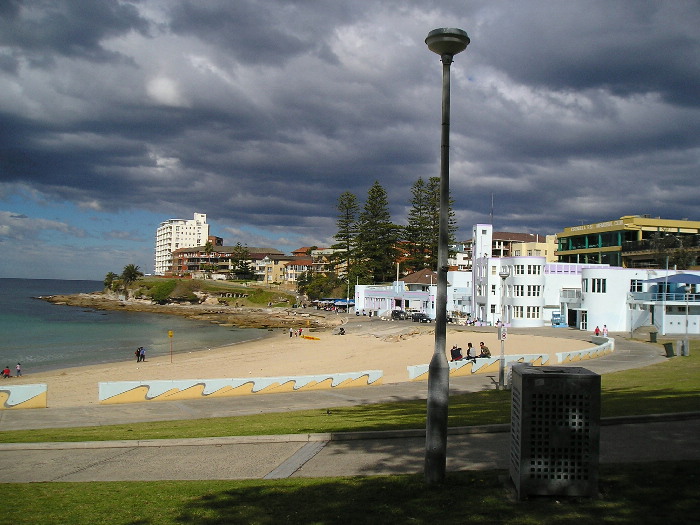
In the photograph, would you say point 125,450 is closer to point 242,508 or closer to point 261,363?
point 242,508

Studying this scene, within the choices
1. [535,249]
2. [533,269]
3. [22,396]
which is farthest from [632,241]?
[22,396]

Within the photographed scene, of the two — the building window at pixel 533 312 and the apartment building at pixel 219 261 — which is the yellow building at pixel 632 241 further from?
the apartment building at pixel 219 261

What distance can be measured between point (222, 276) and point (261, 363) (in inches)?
5251

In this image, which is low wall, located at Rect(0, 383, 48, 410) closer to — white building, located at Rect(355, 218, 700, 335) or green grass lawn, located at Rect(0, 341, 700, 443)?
green grass lawn, located at Rect(0, 341, 700, 443)

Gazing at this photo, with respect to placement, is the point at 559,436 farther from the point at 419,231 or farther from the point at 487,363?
the point at 419,231

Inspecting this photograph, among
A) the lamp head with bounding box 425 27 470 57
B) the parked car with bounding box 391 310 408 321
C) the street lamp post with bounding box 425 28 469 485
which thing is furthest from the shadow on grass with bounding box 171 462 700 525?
the parked car with bounding box 391 310 408 321

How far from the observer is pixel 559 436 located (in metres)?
6.28

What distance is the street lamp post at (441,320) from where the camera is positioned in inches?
282

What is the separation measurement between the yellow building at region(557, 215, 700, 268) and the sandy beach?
33682 mm

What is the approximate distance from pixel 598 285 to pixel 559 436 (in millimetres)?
46272

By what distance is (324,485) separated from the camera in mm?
7461

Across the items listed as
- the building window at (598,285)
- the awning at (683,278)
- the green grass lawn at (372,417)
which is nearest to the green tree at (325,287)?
the building window at (598,285)

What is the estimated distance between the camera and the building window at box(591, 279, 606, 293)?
159 feet

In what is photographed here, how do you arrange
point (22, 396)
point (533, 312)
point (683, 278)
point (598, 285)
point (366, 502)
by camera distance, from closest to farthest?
1. point (366, 502)
2. point (22, 396)
3. point (683, 278)
4. point (598, 285)
5. point (533, 312)
